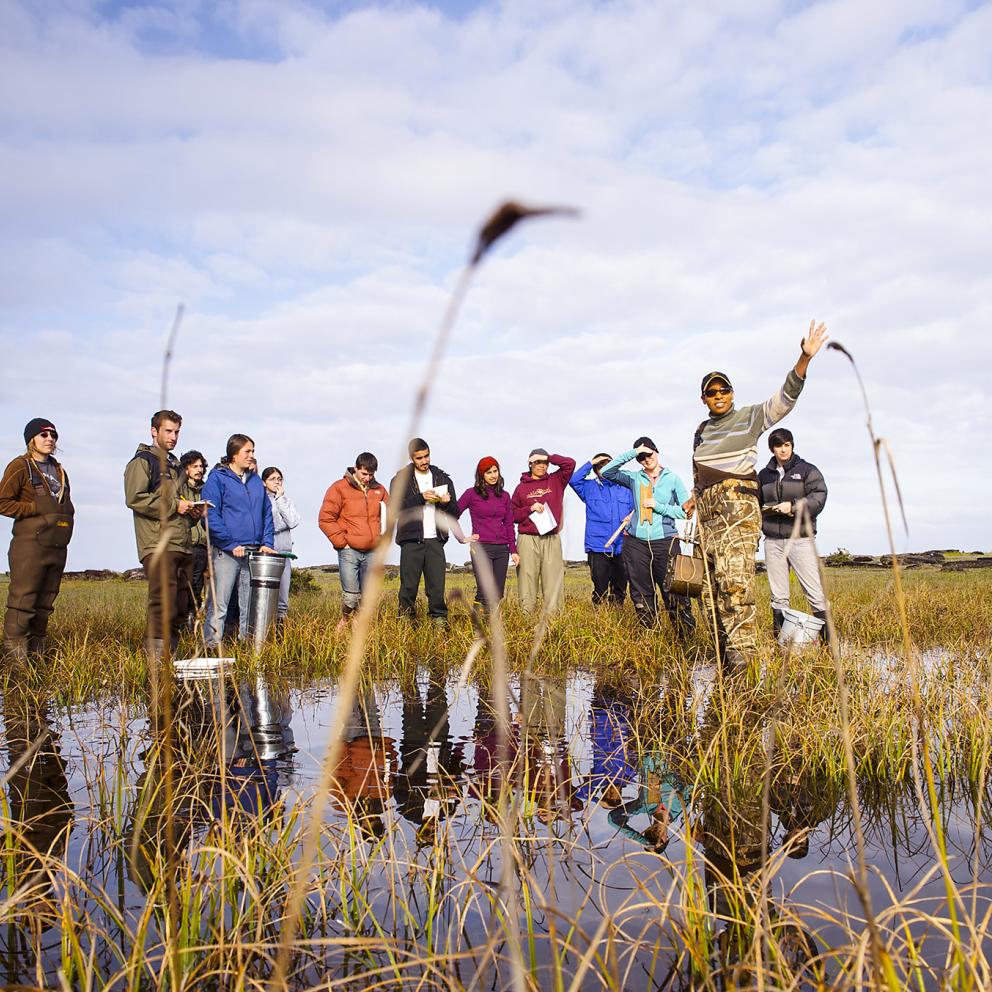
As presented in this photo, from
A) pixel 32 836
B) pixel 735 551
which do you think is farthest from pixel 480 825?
pixel 735 551

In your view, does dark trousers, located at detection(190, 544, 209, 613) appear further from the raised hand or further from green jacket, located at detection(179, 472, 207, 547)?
the raised hand

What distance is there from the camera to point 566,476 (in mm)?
11453

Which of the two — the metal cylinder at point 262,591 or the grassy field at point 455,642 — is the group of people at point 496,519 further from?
the grassy field at point 455,642

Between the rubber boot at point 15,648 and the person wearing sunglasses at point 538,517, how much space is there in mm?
5733

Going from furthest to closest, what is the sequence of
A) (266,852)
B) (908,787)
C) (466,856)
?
(908,787)
(466,856)
(266,852)

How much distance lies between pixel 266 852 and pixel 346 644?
6272 millimetres

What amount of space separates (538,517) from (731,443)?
4979 millimetres

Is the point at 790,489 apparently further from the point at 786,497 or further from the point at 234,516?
the point at 234,516

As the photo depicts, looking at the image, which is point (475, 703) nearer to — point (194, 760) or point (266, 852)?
point (194, 760)

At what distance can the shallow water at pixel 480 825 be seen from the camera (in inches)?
99.3

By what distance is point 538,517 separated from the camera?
11117mm

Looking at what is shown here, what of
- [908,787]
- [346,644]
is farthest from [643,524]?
[908,787]

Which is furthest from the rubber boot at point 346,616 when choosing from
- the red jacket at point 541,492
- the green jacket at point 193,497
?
the red jacket at point 541,492

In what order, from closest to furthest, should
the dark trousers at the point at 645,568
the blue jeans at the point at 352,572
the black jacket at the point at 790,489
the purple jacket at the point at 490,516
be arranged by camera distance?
1. the black jacket at the point at 790,489
2. the dark trousers at the point at 645,568
3. the blue jeans at the point at 352,572
4. the purple jacket at the point at 490,516
